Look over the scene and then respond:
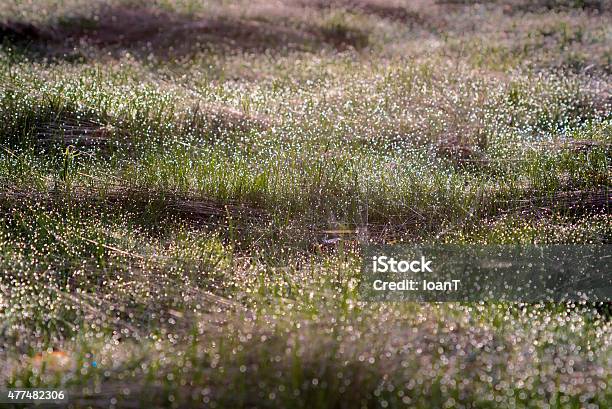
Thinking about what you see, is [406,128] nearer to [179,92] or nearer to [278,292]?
[179,92]

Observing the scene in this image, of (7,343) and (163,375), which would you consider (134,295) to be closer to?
(7,343)

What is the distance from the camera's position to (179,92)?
6.82 metres

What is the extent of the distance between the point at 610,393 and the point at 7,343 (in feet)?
7.82

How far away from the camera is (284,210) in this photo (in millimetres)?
4617

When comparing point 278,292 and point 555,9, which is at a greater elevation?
point 555,9

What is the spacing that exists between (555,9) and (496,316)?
9.11 metres

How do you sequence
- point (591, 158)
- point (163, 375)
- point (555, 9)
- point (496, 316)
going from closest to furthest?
point (163, 375) → point (496, 316) → point (591, 158) → point (555, 9)

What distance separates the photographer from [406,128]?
6.14m

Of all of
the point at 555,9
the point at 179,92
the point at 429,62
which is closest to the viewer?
the point at 179,92

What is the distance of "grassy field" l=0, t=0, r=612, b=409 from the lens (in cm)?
270

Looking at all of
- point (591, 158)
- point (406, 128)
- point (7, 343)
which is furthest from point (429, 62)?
point (7, 343)

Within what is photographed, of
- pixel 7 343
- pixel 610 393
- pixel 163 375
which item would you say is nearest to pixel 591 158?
pixel 610 393

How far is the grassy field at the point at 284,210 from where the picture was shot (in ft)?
8.86

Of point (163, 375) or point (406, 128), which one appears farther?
point (406, 128)
